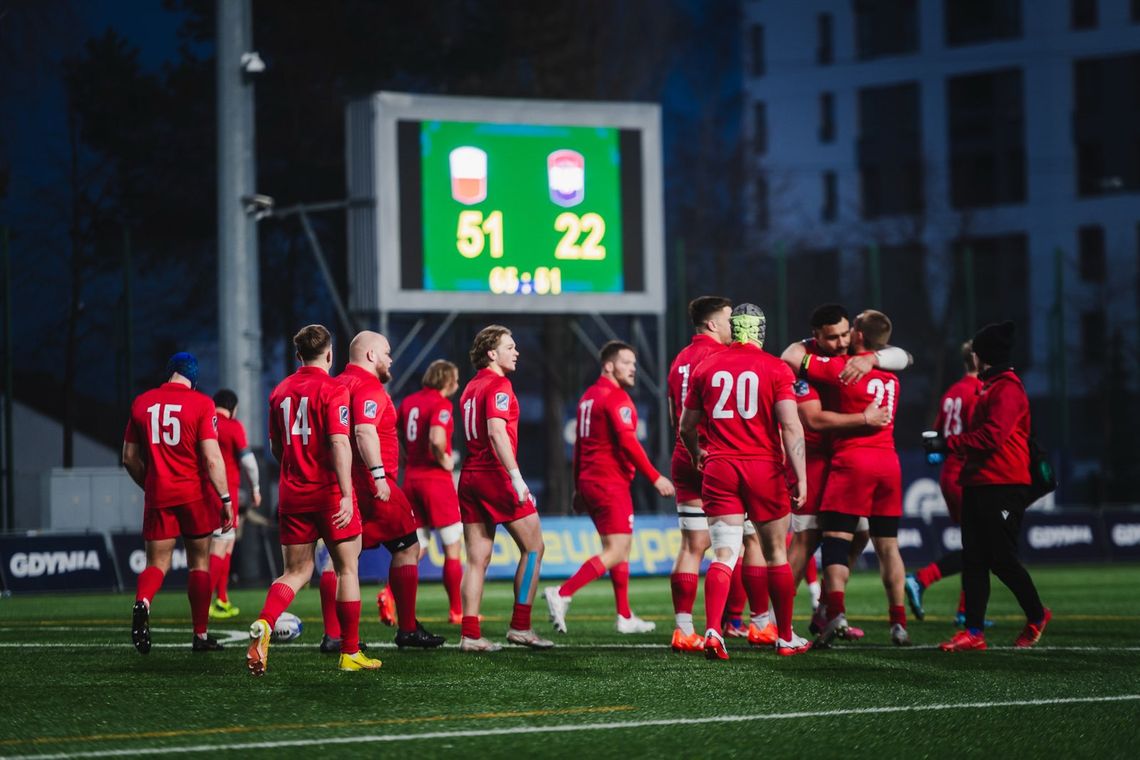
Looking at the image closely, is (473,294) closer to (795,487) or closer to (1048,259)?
(795,487)

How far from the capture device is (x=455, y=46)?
38.5m

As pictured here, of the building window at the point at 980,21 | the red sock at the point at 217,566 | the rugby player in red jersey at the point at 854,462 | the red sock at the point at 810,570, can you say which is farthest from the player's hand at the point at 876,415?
the building window at the point at 980,21

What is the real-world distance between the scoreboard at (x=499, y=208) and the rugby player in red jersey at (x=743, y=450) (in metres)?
14.0

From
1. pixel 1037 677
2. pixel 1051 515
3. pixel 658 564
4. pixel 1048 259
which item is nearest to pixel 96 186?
pixel 658 564

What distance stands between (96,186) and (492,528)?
2718 centimetres

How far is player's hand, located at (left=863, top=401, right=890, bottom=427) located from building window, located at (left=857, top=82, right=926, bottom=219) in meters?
56.0

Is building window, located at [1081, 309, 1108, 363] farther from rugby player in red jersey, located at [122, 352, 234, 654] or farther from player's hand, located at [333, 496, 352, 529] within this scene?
player's hand, located at [333, 496, 352, 529]

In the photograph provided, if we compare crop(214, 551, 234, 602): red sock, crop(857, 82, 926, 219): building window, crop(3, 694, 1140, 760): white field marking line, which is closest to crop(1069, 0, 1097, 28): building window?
crop(857, 82, 926, 219): building window

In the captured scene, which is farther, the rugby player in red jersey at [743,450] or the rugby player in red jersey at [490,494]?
the rugby player in red jersey at [490,494]

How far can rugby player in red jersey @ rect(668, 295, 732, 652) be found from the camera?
11.8m

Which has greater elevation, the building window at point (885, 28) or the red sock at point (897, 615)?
the building window at point (885, 28)

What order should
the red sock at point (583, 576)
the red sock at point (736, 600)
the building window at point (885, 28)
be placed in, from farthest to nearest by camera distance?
the building window at point (885, 28)
the red sock at point (583, 576)
the red sock at point (736, 600)

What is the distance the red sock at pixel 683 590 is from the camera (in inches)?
467

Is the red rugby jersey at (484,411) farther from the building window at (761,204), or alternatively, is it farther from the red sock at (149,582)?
the building window at (761,204)
